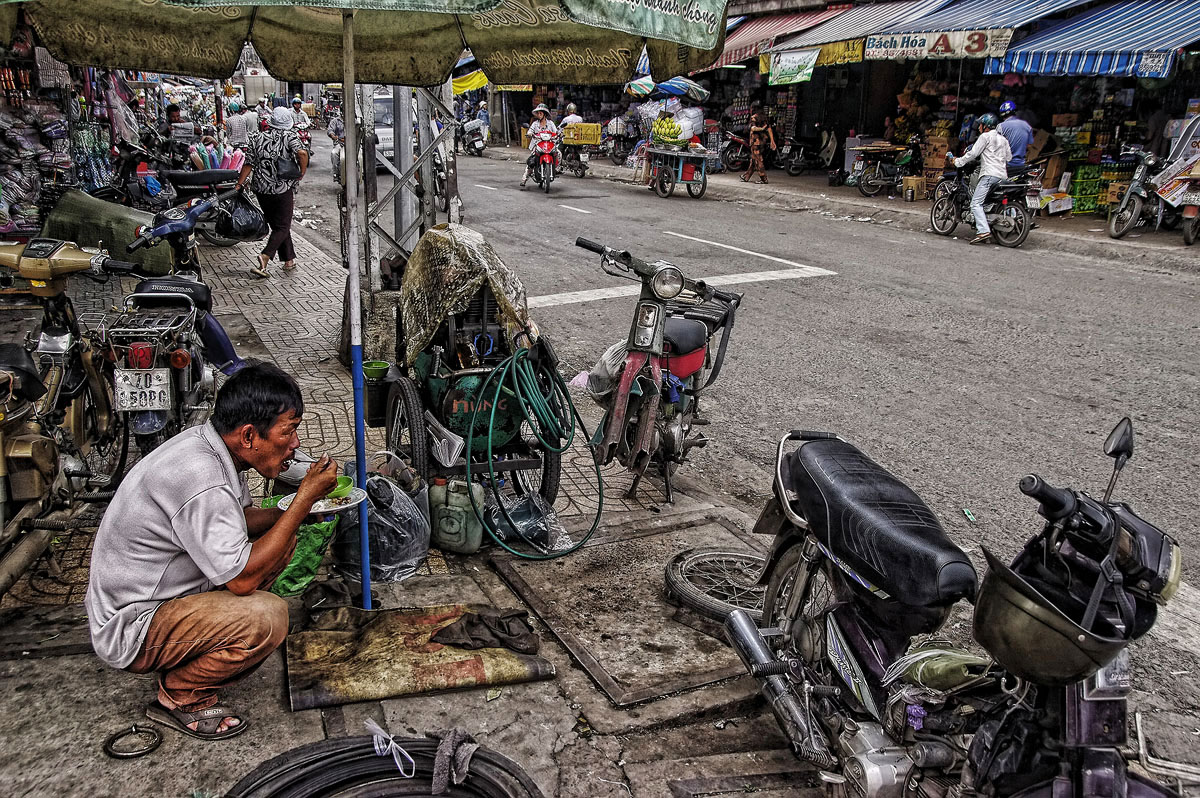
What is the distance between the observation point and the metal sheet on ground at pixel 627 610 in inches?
138

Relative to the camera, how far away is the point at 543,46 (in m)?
5.02

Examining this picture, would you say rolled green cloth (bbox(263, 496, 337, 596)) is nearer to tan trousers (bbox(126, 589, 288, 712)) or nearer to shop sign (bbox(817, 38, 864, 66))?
tan trousers (bbox(126, 589, 288, 712))

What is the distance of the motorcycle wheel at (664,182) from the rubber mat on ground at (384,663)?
650 inches

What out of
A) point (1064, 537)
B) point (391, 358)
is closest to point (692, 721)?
point (1064, 537)

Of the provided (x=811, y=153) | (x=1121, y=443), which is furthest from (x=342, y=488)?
(x=811, y=153)

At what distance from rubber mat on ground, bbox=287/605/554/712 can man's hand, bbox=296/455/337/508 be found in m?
0.70

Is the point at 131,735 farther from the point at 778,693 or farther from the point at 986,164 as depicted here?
the point at 986,164

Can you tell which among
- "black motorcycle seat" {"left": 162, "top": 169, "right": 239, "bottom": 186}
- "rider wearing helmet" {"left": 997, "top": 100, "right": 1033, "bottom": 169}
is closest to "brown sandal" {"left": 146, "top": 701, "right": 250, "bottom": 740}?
"black motorcycle seat" {"left": 162, "top": 169, "right": 239, "bottom": 186}

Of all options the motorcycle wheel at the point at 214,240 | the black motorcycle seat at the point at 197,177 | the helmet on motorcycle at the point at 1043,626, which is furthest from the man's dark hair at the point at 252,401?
the black motorcycle seat at the point at 197,177

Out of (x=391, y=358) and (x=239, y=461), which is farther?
(x=391, y=358)

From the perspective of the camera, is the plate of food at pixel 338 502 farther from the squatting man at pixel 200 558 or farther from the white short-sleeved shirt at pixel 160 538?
the white short-sleeved shirt at pixel 160 538

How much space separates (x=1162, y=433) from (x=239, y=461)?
231 inches

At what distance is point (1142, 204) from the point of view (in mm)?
13273

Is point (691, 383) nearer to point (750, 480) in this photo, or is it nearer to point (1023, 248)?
point (750, 480)
